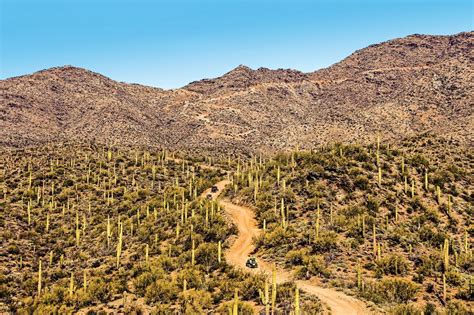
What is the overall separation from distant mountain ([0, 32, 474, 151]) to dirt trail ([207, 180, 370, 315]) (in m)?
42.4

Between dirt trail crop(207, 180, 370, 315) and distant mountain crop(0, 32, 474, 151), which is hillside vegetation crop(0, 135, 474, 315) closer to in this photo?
dirt trail crop(207, 180, 370, 315)

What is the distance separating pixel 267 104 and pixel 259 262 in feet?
314

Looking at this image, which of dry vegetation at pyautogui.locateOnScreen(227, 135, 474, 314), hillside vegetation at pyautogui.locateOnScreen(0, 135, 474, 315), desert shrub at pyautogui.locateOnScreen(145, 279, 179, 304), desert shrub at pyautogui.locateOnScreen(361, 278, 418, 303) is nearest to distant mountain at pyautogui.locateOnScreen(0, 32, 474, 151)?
dry vegetation at pyautogui.locateOnScreen(227, 135, 474, 314)

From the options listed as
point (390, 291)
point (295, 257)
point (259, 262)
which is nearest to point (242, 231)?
point (259, 262)

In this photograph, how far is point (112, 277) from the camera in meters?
23.2

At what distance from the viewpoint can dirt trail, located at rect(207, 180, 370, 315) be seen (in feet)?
57.0

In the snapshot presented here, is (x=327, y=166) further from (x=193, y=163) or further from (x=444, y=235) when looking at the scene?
(x=193, y=163)

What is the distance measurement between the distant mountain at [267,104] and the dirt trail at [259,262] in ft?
139

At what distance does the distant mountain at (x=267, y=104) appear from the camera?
80875 mm

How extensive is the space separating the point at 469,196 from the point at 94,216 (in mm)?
30786

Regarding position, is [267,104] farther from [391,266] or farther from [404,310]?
[404,310]

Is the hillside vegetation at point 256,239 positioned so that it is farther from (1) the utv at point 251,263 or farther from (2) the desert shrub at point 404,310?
(1) the utv at point 251,263

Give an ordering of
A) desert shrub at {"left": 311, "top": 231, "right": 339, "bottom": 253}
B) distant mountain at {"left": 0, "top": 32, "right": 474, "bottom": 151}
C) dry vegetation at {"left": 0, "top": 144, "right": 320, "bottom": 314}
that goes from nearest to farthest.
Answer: dry vegetation at {"left": 0, "top": 144, "right": 320, "bottom": 314}
desert shrub at {"left": 311, "top": 231, "right": 339, "bottom": 253}
distant mountain at {"left": 0, "top": 32, "right": 474, "bottom": 151}

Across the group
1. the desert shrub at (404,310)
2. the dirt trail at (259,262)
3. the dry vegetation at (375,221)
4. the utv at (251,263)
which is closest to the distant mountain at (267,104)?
the dry vegetation at (375,221)
